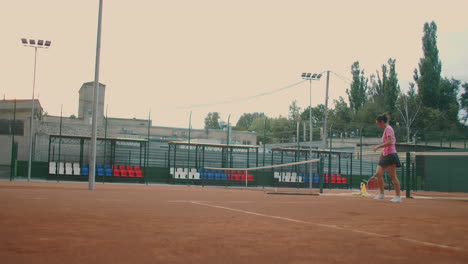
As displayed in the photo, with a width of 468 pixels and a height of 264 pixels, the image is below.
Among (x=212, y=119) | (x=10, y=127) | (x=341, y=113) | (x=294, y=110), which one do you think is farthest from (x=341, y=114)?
(x=212, y=119)

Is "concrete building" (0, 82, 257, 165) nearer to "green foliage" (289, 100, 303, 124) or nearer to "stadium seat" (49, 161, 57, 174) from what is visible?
"stadium seat" (49, 161, 57, 174)

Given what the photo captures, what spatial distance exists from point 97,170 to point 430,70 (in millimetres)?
40888

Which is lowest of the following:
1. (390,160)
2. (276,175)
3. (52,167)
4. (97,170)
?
(276,175)

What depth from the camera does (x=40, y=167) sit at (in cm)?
2572

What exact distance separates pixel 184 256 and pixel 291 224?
183 centimetres

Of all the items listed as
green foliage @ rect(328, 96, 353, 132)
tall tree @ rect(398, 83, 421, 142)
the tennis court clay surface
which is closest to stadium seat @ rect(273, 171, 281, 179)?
the tennis court clay surface

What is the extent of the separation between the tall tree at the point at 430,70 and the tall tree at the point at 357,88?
1258 centimetres

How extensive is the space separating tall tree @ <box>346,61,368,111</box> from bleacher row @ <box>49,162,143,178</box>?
45.1 metres

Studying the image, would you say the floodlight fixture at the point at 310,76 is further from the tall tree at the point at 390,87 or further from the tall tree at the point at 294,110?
the tall tree at the point at 294,110

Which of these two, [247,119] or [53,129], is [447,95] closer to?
[53,129]

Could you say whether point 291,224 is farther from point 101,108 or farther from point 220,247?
point 101,108

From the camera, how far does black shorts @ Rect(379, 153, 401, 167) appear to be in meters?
8.41

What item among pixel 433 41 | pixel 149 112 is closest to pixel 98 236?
pixel 149 112

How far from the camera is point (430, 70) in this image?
4994 cm
